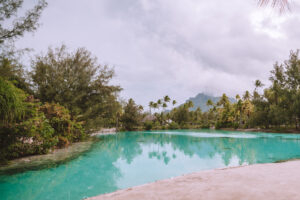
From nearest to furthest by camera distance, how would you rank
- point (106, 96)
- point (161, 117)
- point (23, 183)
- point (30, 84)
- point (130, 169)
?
1. point (23, 183)
2. point (130, 169)
3. point (30, 84)
4. point (106, 96)
5. point (161, 117)

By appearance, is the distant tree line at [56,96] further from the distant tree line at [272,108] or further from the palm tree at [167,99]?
the palm tree at [167,99]

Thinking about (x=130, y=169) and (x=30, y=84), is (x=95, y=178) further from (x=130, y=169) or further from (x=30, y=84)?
(x=30, y=84)

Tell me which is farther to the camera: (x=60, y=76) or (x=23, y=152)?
(x=60, y=76)

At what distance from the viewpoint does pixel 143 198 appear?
A: 116 inches

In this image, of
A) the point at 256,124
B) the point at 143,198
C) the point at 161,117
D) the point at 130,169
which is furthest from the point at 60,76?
the point at 161,117

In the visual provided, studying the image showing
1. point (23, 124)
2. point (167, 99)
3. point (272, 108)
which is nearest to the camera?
point (23, 124)

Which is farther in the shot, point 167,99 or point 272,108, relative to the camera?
point 167,99

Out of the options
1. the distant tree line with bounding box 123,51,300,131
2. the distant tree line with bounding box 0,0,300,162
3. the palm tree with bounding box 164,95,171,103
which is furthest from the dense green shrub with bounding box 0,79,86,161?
the palm tree with bounding box 164,95,171,103

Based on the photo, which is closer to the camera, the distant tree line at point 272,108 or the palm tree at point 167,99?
the distant tree line at point 272,108

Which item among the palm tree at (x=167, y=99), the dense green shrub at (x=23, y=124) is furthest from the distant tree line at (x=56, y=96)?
the palm tree at (x=167, y=99)

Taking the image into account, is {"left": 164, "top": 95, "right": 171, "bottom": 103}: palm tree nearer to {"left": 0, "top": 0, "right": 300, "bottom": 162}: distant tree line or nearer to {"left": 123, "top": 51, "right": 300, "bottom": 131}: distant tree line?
{"left": 123, "top": 51, "right": 300, "bottom": 131}: distant tree line

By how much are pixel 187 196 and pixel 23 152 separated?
882 cm

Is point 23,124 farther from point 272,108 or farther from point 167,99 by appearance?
point 167,99

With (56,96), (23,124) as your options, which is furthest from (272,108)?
(23,124)
